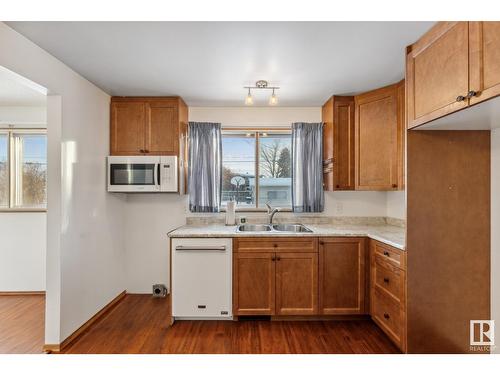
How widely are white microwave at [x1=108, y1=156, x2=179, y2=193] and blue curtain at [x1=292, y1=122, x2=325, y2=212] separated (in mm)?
1404

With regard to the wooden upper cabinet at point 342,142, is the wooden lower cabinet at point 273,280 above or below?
below

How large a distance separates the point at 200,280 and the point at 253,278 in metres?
0.51

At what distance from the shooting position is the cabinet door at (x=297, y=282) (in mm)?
2600

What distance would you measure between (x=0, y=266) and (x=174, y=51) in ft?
11.5

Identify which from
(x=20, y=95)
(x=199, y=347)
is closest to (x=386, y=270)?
(x=199, y=347)

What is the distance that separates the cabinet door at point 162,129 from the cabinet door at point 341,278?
74.9 inches

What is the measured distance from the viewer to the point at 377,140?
2.71 metres

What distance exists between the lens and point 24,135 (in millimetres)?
3449

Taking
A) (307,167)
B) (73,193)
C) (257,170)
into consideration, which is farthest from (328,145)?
(73,193)

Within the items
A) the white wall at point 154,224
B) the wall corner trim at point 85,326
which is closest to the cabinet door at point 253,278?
the white wall at point 154,224

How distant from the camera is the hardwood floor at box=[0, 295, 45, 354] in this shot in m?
2.21

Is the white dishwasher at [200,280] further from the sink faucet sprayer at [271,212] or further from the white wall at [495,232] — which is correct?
the white wall at [495,232]

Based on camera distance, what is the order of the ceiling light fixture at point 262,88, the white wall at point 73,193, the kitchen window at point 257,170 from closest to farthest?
the white wall at point 73,193 → the ceiling light fixture at point 262,88 → the kitchen window at point 257,170

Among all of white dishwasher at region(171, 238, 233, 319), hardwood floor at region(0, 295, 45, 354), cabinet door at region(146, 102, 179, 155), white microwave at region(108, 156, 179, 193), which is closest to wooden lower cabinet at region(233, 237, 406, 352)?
white dishwasher at region(171, 238, 233, 319)
